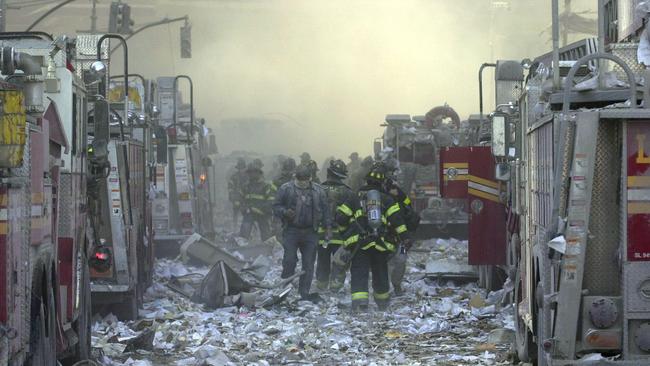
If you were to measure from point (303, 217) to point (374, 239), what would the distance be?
4.46ft

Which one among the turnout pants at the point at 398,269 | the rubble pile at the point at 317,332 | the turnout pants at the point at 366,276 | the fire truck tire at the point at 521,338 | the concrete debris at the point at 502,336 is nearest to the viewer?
the fire truck tire at the point at 521,338

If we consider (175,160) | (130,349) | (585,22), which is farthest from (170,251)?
(585,22)

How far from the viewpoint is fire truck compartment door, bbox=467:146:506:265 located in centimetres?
1514

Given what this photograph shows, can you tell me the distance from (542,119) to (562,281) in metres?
1.14

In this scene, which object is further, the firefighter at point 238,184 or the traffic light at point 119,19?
the firefighter at point 238,184

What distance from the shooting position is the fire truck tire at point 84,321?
375 inches

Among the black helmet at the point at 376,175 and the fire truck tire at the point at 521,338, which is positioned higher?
the black helmet at the point at 376,175

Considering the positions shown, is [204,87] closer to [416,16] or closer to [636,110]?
[416,16]

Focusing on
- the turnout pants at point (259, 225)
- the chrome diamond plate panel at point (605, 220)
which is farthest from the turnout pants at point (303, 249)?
the turnout pants at point (259, 225)

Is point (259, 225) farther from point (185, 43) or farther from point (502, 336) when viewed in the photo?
point (502, 336)

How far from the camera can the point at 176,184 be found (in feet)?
70.6

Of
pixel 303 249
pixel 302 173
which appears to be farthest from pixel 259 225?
pixel 302 173

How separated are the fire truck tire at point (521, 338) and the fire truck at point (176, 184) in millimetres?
9688

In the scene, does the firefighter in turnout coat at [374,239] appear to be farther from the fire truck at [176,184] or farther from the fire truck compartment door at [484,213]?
the fire truck at [176,184]
